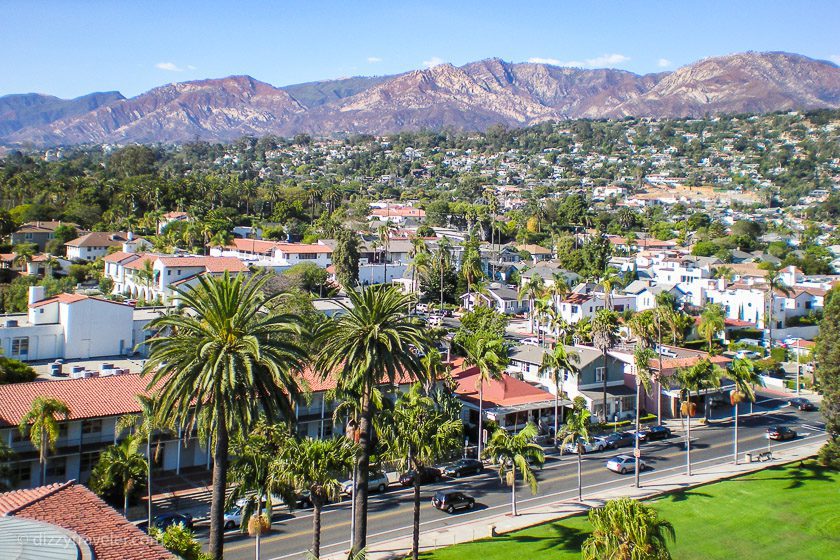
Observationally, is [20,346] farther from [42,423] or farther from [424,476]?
[424,476]

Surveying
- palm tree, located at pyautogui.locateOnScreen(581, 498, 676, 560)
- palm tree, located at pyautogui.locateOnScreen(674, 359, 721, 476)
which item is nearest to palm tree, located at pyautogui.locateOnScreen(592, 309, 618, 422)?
palm tree, located at pyautogui.locateOnScreen(674, 359, 721, 476)

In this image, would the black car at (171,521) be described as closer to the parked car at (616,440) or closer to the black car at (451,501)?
the black car at (451,501)

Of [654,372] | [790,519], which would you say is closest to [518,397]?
[654,372]

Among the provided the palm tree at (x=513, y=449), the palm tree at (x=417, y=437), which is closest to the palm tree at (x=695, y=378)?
the palm tree at (x=513, y=449)

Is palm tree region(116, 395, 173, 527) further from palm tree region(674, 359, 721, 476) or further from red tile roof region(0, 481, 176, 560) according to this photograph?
palm tree region(674, 359, 721, 476)

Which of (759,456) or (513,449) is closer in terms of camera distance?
(513,449)

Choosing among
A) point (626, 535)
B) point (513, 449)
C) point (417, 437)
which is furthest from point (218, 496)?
point (513, 449)

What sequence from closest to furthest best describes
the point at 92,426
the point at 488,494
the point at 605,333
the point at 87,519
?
the point at 87,519
the point at 92,426
the point at 488,494
the point at 605,333
